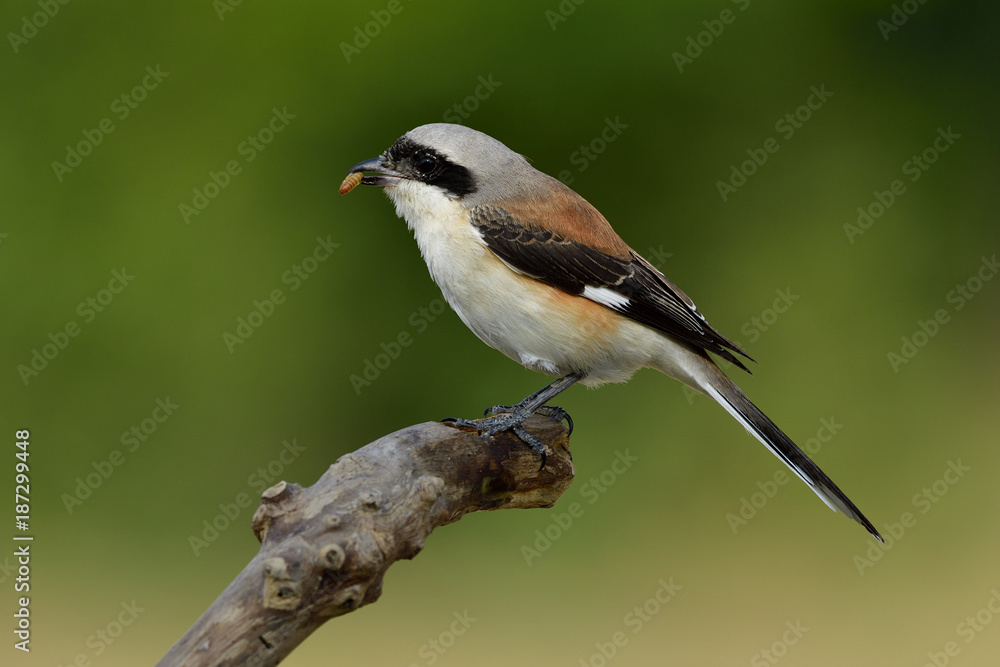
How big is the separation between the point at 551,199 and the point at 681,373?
0.73 meters

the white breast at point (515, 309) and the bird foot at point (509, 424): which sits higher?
the white breast at point (515, 309)

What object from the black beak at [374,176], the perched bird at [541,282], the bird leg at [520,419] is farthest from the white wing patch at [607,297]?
the black beak at [374,176]

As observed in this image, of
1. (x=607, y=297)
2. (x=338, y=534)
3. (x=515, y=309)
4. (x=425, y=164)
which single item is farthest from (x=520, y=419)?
(x=425, y=164)

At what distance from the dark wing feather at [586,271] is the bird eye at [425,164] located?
0.23 metres

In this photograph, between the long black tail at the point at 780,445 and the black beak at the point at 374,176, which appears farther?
→ the black beak at the point at 374,176

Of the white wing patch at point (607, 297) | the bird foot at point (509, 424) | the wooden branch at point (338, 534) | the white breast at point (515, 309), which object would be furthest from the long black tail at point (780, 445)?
the wooden branch at point (338, 534)

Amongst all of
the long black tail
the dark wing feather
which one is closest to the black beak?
the dark wing feather

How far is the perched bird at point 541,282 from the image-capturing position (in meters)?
2.57

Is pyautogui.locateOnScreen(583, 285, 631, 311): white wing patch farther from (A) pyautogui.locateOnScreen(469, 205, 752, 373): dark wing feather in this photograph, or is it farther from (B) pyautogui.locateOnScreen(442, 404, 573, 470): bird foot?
(B) pyautogui.locateOnScreen(442, 404, 573, 470): bird foot

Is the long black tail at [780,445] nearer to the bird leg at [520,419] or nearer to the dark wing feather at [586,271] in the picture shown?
the dark wing feather at [586,271]

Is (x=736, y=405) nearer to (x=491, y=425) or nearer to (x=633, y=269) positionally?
(x=633, y=269)

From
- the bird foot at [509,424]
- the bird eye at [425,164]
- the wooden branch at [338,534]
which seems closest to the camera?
the wooden branch at [338,534]

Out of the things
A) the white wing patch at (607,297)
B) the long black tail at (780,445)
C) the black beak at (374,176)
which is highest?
the long black tail at (780,445)

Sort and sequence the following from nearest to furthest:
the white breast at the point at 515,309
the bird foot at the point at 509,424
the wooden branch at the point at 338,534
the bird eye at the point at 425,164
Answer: the wooden branch at the point at 338,534, the bird foot at the point at 509,424, the white breast at the point at 515,309, the bird eye at the point at 425,164
